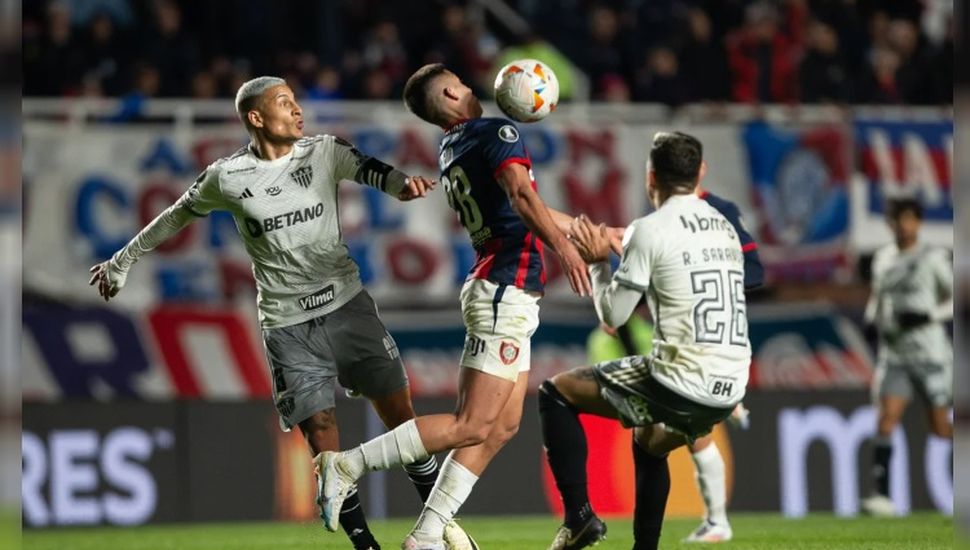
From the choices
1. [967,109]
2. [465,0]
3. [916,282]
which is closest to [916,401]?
[916,282]

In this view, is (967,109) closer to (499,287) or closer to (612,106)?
(499,287)

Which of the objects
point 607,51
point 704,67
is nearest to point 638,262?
point 704,67

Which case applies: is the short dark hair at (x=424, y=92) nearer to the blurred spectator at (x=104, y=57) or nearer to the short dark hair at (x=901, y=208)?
the short dark hair at (x=901, y=208)

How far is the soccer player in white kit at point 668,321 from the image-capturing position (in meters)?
5.80

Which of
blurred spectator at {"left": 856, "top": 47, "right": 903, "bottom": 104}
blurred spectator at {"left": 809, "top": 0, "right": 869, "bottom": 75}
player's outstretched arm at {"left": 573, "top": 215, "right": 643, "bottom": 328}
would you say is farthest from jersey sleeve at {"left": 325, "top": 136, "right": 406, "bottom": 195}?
blurred spectator at {"left": 809, "top": 0, "right": 869, "bottom": 75}

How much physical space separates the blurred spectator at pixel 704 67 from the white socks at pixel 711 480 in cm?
804

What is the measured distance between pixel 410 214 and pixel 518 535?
5.54 m

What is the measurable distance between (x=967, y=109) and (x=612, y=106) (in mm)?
13235

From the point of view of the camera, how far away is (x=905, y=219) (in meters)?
12.3

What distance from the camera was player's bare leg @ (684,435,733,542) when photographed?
8.43 metres

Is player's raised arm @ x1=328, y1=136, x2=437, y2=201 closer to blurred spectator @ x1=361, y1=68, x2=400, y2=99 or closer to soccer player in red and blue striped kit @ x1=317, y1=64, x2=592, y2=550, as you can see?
soccer player in red and blue striped kit @ x1=317, y1=64, x2=592, y2=550

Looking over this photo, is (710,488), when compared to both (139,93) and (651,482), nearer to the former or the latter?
(651,482)

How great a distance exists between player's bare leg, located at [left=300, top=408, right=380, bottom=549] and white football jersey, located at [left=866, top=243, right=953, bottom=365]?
22.9 ft

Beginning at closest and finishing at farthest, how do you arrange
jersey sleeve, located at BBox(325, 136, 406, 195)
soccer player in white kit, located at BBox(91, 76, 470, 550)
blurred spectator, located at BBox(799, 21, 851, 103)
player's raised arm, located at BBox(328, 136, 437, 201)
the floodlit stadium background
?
player's raised arm, located at BBox(328, 136, 437, 201) < jersey sleeve, located at BBox(325, 136, 406, 195) < soccer player in white kit, located at BBox(91, 76, 470, 550) < the floodlit stadium background < blurred spectator, located at BBox(799, 21, 851, 103)
